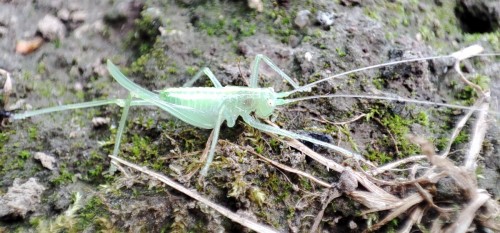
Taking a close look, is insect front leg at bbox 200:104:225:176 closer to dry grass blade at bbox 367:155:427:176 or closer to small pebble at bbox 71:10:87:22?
dry grass blade at bbox 367:155:427:176

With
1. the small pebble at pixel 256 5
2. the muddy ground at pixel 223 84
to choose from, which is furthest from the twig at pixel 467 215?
the small pebble at pixel 256 5

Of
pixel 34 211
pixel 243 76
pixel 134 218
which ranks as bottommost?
pixel 34 211

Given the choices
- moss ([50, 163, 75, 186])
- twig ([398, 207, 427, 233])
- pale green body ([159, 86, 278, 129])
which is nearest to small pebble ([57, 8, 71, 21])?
moss ([50, 163, 75, 186])

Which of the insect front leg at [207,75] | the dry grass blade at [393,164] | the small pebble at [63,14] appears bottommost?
the dry grass blade at [393,164]

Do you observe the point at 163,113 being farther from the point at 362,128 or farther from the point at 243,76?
the point at 362,128

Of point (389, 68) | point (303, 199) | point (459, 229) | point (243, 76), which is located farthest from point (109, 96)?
point (459, 229)

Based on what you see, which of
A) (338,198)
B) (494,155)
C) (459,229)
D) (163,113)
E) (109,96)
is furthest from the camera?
(109,96)

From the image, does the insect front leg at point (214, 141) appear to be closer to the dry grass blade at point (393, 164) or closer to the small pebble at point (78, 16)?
the dry grass blade at point (393, 164)

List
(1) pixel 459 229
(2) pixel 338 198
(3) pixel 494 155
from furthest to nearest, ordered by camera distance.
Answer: (3) pixel 494 155, (2) pixel 338 198, (1) pixel 459 229
